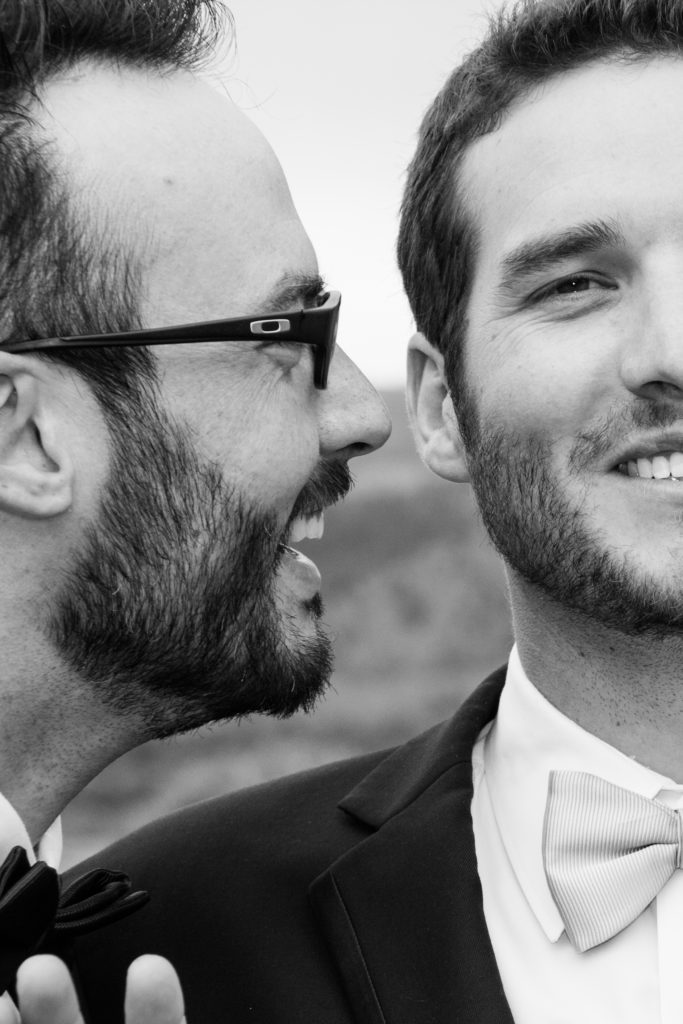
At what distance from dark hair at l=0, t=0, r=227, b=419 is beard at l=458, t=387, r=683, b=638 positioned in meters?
0.88

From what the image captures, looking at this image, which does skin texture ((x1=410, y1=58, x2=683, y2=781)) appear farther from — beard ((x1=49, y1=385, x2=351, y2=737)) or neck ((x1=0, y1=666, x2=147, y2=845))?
neck ((x1=0, y1=666, x2=147, y2=845))

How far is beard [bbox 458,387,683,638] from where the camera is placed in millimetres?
3045

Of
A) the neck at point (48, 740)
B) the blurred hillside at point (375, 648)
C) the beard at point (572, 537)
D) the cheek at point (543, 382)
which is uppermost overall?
the cheek at point (543, 382)

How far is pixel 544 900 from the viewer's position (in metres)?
3.10

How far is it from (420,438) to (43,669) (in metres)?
1.36

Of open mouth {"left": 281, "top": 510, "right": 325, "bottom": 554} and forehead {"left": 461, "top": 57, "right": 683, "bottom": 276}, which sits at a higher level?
forehead {"left": 461, "top": 57, "right": 683, "bottom": 276}

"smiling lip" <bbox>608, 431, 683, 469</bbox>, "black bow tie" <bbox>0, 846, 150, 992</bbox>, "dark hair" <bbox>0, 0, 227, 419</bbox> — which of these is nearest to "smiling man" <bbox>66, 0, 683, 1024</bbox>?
"smiling lip" <bbox>608, 431, 683, 469</bbox>

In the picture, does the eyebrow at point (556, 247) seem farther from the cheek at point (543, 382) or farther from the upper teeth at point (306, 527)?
the upper teeth at point (306, 527)

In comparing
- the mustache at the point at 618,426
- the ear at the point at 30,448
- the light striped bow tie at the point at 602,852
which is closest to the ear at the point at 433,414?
the mustache at the point at 618,426

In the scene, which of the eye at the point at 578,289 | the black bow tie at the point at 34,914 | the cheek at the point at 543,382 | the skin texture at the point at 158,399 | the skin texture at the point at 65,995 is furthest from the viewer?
the eye at the point at 578,289

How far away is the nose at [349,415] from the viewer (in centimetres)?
348

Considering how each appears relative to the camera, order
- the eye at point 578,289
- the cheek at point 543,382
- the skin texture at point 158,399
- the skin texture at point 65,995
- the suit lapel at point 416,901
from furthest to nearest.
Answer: the eye at point 578,289
the cheek at point 543,382
the skin texture at point 158,399
the suit lapel at point 416,901
the skin texture at point 65,995

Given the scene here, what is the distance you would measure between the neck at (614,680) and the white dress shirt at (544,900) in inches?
1.4

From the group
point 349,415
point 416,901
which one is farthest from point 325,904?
point 349,415
